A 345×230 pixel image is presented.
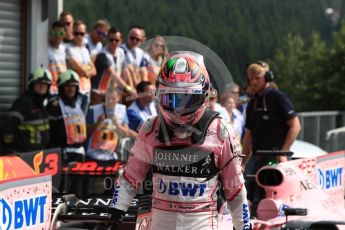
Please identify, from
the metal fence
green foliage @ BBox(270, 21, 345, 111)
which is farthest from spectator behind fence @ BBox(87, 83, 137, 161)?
green foliage @ BBox(270, 21, 345, 111)

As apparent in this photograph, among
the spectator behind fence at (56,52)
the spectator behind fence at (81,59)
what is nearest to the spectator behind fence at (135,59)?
the spectator behind fence at (81,59)

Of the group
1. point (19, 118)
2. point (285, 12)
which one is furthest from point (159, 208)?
point (285, 12)

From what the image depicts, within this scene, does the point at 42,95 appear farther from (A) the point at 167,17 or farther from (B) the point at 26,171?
(B) the point at 26,171

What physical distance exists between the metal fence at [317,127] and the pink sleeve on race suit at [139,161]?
433 inches

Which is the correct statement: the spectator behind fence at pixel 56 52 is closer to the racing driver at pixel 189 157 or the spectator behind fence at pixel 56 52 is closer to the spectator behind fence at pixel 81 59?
the spectator behind fence at pixel 81 59

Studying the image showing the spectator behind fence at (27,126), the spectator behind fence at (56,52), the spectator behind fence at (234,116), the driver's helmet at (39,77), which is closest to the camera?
the spectator behind fence at (27,126)

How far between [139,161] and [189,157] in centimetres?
33

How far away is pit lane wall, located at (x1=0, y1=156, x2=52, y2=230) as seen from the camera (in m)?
6.11

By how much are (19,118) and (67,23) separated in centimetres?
211

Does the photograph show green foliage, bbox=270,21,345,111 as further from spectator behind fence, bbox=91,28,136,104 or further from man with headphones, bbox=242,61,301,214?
man with headphones, bbox=242,61,301,214

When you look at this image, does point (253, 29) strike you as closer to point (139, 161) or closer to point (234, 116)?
point (234, 116)

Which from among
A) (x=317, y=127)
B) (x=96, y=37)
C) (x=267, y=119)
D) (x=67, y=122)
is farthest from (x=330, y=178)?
(x=317, y=127)

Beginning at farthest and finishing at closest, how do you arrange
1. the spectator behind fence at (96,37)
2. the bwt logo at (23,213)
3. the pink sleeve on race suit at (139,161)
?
the spectator behind fence at (96,37)
the bwt logo at (23,213)
the pink sleeve on race suit at (139,161)

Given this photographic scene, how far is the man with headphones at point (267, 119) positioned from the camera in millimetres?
9875
